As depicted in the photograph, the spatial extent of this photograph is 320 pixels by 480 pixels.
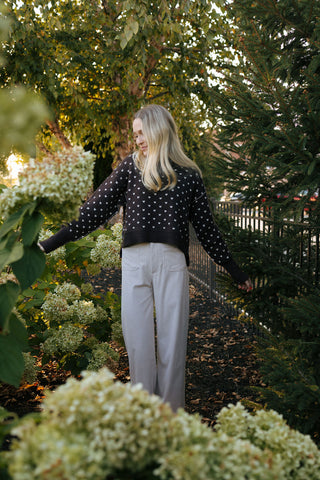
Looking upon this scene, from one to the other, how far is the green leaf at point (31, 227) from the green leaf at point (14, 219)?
0.03 meters

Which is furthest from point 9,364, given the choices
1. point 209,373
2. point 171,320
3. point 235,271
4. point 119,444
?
point 209,373

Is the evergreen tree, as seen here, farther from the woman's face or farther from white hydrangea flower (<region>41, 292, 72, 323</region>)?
white hydrangea flower (<region>41, 292, 72, 323</region>)

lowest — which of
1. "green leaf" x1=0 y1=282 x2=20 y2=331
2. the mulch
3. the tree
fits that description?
the mulch

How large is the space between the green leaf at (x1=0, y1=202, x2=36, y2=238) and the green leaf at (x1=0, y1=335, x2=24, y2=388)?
35 centimetres

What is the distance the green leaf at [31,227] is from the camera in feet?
4.89

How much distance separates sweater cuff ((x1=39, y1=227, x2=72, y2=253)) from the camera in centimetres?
245

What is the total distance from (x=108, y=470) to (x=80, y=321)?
2.46 metres

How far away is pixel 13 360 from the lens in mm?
1491

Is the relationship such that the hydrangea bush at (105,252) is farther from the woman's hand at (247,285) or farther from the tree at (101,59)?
the tree at (101,59)

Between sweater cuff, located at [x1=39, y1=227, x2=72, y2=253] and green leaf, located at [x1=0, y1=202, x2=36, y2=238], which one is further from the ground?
green leaf, located at [x1=0, y1=202, x2=36, y2=238]

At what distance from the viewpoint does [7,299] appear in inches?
61.5

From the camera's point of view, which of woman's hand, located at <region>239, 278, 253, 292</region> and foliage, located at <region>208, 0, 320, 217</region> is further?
woman's hand, located at <region>239, 278, 253, 292</region>

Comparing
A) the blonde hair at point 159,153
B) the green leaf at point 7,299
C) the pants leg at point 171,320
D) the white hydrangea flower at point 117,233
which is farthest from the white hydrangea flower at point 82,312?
the green leaf at point 7,299

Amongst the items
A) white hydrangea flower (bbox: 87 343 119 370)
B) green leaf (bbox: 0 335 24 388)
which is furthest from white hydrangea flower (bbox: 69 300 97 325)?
green leaf (bbox: 0 335 24 388)
